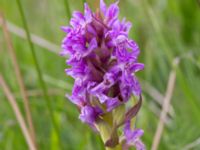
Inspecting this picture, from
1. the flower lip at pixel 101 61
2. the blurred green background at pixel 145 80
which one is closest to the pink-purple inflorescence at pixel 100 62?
the flower lip at pixel 101 61

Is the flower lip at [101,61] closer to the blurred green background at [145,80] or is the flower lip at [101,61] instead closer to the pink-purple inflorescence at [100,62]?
the pink-purple inflorescence at [100,62]

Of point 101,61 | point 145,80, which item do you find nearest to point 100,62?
point 101,61

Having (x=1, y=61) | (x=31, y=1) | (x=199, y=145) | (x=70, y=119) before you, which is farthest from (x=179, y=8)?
(x=31, y=1)

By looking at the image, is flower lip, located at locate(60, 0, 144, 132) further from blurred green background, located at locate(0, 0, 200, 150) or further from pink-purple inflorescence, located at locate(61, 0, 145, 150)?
blurred green background, located at locate(0, 0, 200, 150)

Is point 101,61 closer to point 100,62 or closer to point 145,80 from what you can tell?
point 100,62

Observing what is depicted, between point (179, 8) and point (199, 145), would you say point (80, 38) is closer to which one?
point (199, 145)

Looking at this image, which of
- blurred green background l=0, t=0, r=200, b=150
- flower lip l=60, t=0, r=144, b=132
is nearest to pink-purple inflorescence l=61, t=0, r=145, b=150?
flower lip l=60, t=0, r=144, b=132
